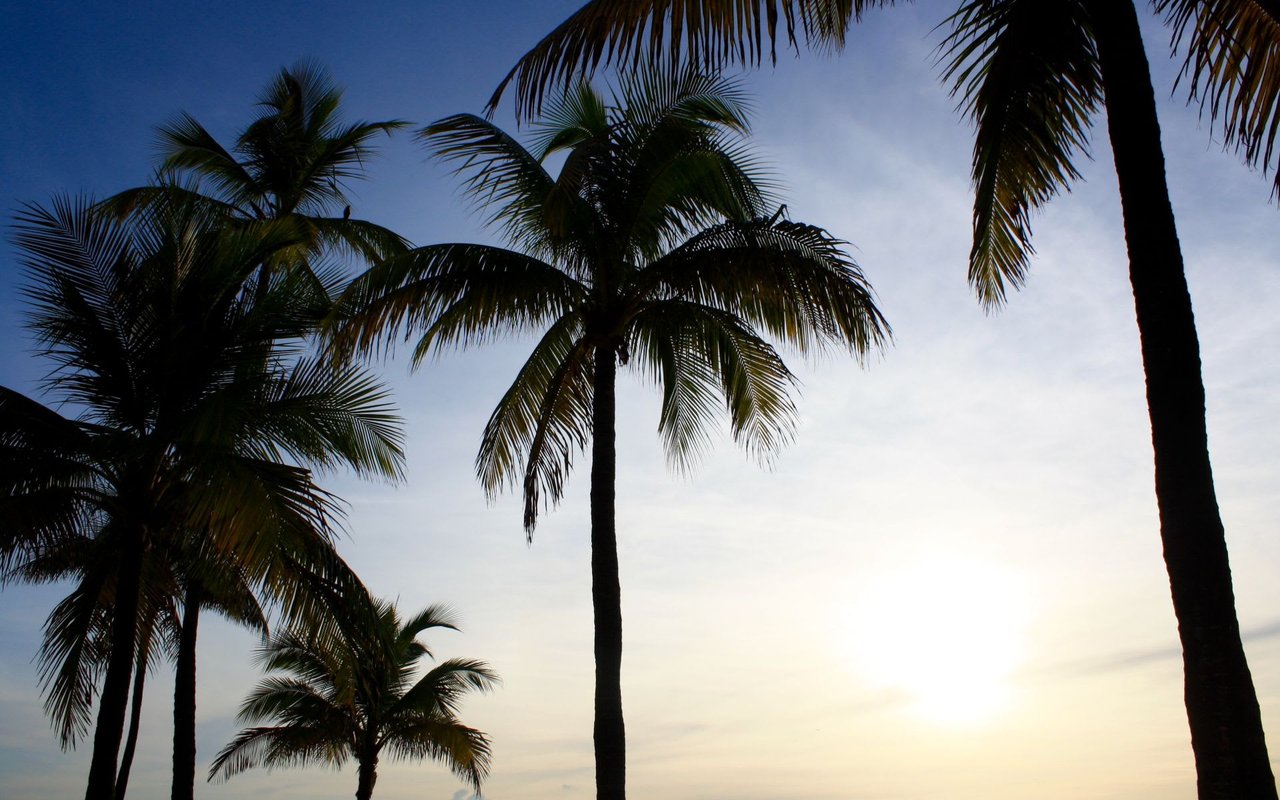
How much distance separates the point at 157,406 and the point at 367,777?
1731cm

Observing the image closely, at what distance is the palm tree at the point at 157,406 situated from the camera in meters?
10.3

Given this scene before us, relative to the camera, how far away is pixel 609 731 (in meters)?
10.6

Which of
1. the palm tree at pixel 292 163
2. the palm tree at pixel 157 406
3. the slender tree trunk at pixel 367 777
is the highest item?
the palm tree at pixel 292 163

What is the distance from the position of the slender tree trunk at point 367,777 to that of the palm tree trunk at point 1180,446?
23.8 meters

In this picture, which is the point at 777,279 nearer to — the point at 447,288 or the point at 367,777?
the point at 447,288

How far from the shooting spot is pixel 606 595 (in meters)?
11.3

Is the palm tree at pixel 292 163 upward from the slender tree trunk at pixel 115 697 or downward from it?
upward

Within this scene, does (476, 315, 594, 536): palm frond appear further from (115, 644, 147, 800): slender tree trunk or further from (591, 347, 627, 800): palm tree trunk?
(115, 644, 147, 800): slender tree trunk

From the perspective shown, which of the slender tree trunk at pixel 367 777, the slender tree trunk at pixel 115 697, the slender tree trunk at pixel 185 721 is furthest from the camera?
the slender tree trunk at pixel 367 777

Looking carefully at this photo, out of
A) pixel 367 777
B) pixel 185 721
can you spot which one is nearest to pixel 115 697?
pixel 185 721

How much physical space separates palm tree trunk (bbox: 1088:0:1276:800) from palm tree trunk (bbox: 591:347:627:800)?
6.57 m

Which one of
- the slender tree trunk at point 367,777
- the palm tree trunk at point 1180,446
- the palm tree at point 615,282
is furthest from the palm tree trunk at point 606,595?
the slender tree trunk at point 367,777

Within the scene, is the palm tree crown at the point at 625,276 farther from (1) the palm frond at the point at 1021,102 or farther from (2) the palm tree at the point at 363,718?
(2) the palm tree at the point at 363,718

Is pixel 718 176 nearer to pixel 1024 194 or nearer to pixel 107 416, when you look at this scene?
pixel 1024 194
